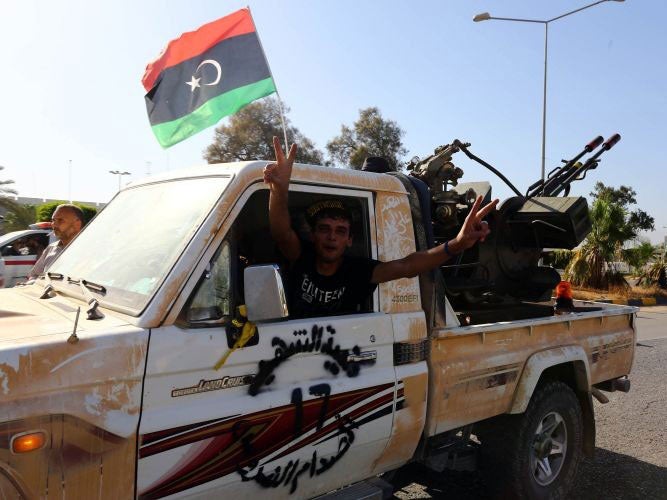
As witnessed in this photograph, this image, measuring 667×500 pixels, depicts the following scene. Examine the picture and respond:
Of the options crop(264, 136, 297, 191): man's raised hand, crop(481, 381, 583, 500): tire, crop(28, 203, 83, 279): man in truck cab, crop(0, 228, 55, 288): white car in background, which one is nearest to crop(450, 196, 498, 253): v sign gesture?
crop(264, 136, 297, 191): man's raised hand

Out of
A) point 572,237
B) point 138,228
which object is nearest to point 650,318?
point 572,237

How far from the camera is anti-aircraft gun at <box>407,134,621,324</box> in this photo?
13.9ft

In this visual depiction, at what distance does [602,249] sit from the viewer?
705 inches

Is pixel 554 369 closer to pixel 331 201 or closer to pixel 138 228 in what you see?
pixel 331 201

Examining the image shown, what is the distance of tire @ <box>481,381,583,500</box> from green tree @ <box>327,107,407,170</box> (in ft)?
75.3

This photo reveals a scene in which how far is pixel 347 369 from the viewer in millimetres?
2521

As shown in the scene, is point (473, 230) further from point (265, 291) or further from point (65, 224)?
point (65, 224)

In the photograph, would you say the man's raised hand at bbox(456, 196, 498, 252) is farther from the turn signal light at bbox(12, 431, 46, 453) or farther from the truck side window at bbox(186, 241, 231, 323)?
the turn signal light at bbox(12, 431, 46, 453)

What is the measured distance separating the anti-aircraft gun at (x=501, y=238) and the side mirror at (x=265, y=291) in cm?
223

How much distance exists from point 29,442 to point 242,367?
77 cm

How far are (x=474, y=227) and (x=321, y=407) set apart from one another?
118cm

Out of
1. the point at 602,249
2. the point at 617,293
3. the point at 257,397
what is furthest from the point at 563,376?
the point at 602,249

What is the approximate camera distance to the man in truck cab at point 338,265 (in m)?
2.72

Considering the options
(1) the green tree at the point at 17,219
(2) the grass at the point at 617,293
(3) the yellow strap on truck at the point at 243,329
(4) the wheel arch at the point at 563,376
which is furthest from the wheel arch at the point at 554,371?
(1) the green tree at the point at 17,219
